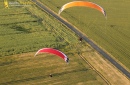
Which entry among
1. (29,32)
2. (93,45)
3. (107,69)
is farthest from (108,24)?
(107,69)

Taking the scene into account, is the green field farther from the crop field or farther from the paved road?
the crop field

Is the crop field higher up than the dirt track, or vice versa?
the crop field

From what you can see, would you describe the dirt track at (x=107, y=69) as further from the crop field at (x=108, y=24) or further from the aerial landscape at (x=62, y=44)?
the crop field at (x=108, y=24)

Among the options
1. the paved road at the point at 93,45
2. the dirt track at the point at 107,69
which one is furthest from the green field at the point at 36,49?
the paved road at the point at 93,45

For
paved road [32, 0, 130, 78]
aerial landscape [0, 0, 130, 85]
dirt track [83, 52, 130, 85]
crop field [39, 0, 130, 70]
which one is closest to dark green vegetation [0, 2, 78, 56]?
aerial landscape [0, 0, 130, 85]

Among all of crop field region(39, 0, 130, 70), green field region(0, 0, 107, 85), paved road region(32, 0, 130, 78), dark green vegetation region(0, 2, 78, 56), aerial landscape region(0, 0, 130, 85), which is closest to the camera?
green field region(0, 0, 107, 85)

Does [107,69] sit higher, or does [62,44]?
[62,44]

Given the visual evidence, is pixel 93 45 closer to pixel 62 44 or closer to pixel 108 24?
pixel 62 44
